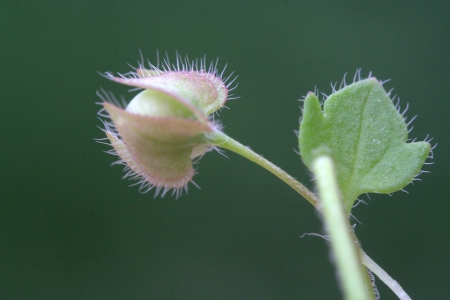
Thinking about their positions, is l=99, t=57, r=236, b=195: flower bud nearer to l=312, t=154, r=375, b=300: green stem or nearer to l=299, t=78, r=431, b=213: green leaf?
l=299, t=78, r=431, b=213: green leaf

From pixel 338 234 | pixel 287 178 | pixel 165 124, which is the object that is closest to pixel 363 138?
pixel 287 178

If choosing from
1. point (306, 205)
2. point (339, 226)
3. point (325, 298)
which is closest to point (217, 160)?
point (306, 205)

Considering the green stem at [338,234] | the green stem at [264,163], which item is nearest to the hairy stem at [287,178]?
the green stem at [264,163]

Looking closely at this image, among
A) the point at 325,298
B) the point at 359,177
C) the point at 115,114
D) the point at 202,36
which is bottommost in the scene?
the point at 115,114

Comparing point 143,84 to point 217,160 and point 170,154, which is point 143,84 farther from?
point 217,160

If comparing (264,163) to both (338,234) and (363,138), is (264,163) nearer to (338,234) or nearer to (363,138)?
(363,138)

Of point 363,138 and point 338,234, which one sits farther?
point 363,138
